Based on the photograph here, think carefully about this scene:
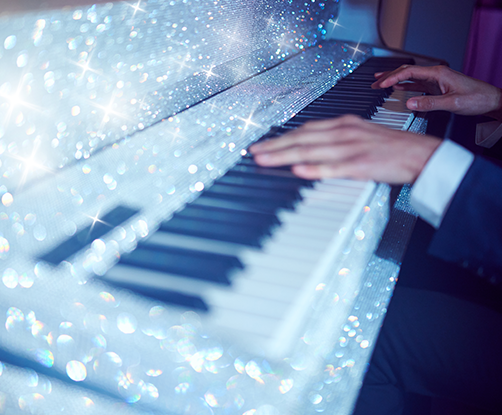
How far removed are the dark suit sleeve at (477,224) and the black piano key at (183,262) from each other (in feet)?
1.15

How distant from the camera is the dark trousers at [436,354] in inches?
27.6

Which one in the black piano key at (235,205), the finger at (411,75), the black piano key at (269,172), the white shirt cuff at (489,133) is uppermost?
the finger at (411,75)

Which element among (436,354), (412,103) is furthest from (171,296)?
(412,103)

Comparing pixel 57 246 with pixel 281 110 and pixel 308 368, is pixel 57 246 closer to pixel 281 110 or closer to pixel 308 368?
pixel 308 368

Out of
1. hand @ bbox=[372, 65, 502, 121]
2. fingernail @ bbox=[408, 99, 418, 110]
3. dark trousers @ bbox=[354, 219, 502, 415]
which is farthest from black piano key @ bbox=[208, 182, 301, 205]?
hand @ bbox=[372, 65, 502, 121]

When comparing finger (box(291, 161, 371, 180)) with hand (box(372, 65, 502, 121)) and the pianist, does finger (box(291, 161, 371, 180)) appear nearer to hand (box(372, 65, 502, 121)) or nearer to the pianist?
the pianist

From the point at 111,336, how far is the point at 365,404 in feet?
1.96

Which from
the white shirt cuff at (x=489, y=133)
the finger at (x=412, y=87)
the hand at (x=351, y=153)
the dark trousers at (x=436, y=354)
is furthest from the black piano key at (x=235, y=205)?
the white shirt cuff at (x=489, y=133)

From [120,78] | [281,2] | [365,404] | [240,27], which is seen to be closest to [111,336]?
[120,78]

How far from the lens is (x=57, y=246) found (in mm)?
445

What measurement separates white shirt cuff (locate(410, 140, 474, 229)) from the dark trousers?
0.27 meters

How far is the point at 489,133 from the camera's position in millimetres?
1252

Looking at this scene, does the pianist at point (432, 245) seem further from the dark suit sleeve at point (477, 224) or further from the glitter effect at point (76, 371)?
the glitter effect at point (76, 371)

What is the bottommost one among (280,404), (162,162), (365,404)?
(365,404)
